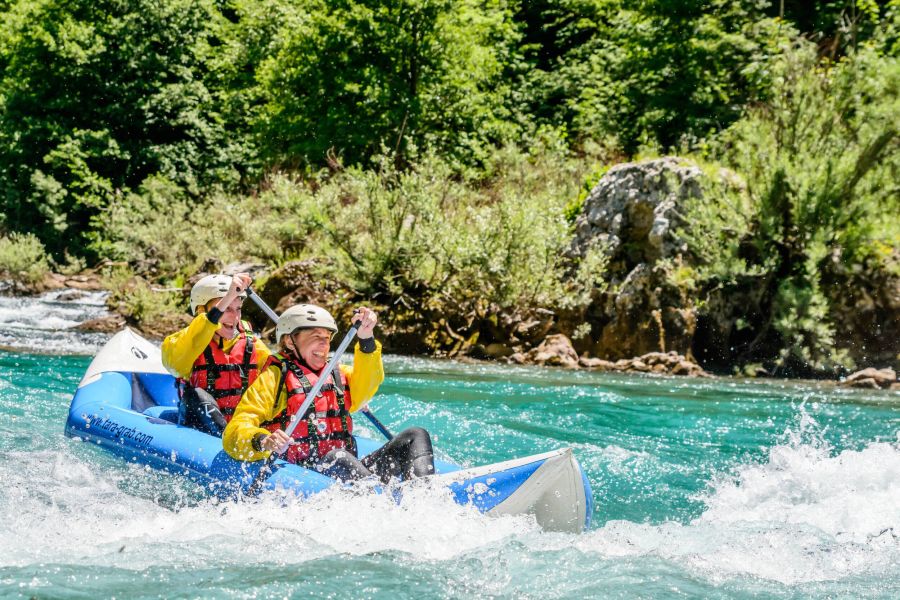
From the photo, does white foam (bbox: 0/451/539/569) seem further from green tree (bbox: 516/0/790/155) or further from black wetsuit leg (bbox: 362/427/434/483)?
green tree (bbox: 516/0/790/155)

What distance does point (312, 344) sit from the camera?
4.55 meters

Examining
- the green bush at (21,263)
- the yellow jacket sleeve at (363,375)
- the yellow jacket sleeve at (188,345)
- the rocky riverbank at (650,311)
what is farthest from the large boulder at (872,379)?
the green bush at (21,263)

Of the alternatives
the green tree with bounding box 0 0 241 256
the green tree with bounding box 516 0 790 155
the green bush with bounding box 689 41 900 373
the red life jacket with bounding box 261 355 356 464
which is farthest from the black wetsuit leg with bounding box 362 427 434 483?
the green tree with bounding box 0 0 241 256

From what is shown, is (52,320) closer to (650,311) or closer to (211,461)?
(650,311)

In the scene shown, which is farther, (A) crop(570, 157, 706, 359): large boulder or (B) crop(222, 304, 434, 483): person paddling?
(A) crop(570, 157, 706, 359): large boulder

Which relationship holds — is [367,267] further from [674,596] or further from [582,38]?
[582,38]

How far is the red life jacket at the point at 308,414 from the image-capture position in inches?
177

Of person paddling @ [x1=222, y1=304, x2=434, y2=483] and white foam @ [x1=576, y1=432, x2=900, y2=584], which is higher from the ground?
person paddling @ [x1=222, y1=304, x2=434, y2=483]

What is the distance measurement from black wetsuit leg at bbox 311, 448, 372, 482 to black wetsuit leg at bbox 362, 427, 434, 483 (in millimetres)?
72

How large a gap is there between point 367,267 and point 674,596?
364 inches

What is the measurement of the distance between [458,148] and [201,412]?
12924 millimetres

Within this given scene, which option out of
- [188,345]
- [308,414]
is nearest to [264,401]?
[308,414]

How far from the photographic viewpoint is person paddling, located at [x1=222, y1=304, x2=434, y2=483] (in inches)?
172

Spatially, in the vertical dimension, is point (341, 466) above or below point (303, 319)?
below
